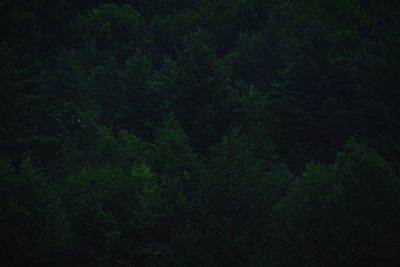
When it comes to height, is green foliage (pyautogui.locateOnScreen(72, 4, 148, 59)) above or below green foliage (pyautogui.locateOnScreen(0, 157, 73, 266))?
above

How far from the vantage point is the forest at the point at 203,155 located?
36.3 meters

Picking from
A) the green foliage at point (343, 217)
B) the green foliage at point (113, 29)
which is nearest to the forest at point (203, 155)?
the green foliage at point (343, 217)

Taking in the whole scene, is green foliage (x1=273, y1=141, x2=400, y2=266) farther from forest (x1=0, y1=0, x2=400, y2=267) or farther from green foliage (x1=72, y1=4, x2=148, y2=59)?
green foliage (x1=72, y1=4, x2=148, y2=59)

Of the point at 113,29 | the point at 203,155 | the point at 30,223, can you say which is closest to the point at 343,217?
the point at 203,155

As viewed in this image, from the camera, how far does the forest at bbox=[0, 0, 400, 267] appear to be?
119ft

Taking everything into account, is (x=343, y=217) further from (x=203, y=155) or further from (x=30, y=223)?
(x=30, y=223)

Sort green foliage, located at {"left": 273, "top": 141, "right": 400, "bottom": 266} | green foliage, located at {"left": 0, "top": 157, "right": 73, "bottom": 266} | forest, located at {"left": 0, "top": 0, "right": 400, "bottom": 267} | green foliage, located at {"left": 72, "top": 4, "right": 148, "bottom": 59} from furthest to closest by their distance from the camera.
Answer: green foliage, located at {"left": 72, "top": 4, "right": 148, "bottom": 59}, green foliage, located at {"left": 0, "top": 157, "right": 73, "bottom": 266}, forest, located at {"left": 0, "top": 0, "right": 400, "bottom": 267}, green foliage, located at {"left": 273, "top": 141, "right": 400, "bottom": 266}

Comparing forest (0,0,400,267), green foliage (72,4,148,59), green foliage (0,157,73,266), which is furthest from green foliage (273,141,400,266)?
green foliage (72,4,148,59)

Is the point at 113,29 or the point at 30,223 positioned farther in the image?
the point at 113,29

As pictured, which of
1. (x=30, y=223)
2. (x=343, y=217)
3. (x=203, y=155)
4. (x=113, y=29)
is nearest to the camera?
(x=343, y=217)

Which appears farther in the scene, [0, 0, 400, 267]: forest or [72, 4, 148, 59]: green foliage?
[72, 4, 148, 59]: green foliage

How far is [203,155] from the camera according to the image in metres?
46.9

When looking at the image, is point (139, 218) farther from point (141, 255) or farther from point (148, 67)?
point (148, 67)

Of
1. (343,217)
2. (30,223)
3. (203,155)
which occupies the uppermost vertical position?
(203,155)
